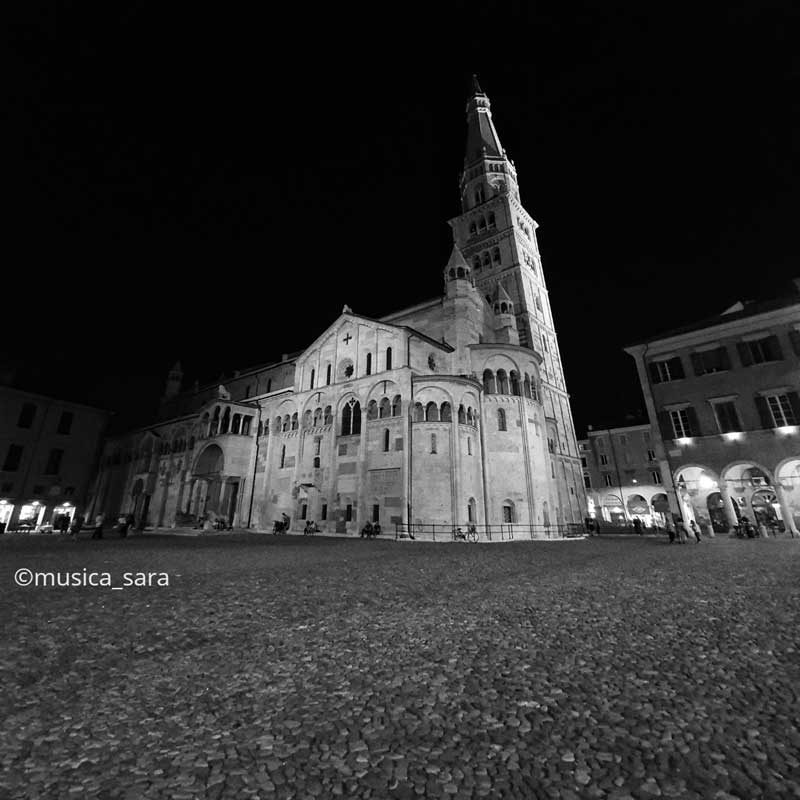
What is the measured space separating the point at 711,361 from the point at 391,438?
2137cm

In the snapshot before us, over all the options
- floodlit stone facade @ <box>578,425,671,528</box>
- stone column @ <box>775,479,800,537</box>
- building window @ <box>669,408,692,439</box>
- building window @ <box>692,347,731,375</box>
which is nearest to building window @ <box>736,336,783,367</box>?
building window @ <box>692,347,731,375</box>

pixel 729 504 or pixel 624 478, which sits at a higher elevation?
pixel 624 478

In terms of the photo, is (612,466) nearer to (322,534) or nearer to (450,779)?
(322,534)

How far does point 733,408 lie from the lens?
881 inches

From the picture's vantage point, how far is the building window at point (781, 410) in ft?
68.2

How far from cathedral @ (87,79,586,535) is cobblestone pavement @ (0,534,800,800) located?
19.0m

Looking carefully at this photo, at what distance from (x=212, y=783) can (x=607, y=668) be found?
12.2ft

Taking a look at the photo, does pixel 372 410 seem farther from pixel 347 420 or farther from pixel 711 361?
pixel 711 361

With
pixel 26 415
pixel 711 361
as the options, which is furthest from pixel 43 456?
pixel 711 361

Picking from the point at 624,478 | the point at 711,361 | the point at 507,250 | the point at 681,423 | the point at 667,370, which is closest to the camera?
the point at 711,361

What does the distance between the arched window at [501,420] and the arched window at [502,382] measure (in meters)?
1.63

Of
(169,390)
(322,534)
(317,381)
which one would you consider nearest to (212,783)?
(322,534)

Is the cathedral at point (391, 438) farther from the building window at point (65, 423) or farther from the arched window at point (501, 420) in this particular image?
the building window at point (65, 423)

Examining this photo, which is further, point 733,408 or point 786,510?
point 733,408
